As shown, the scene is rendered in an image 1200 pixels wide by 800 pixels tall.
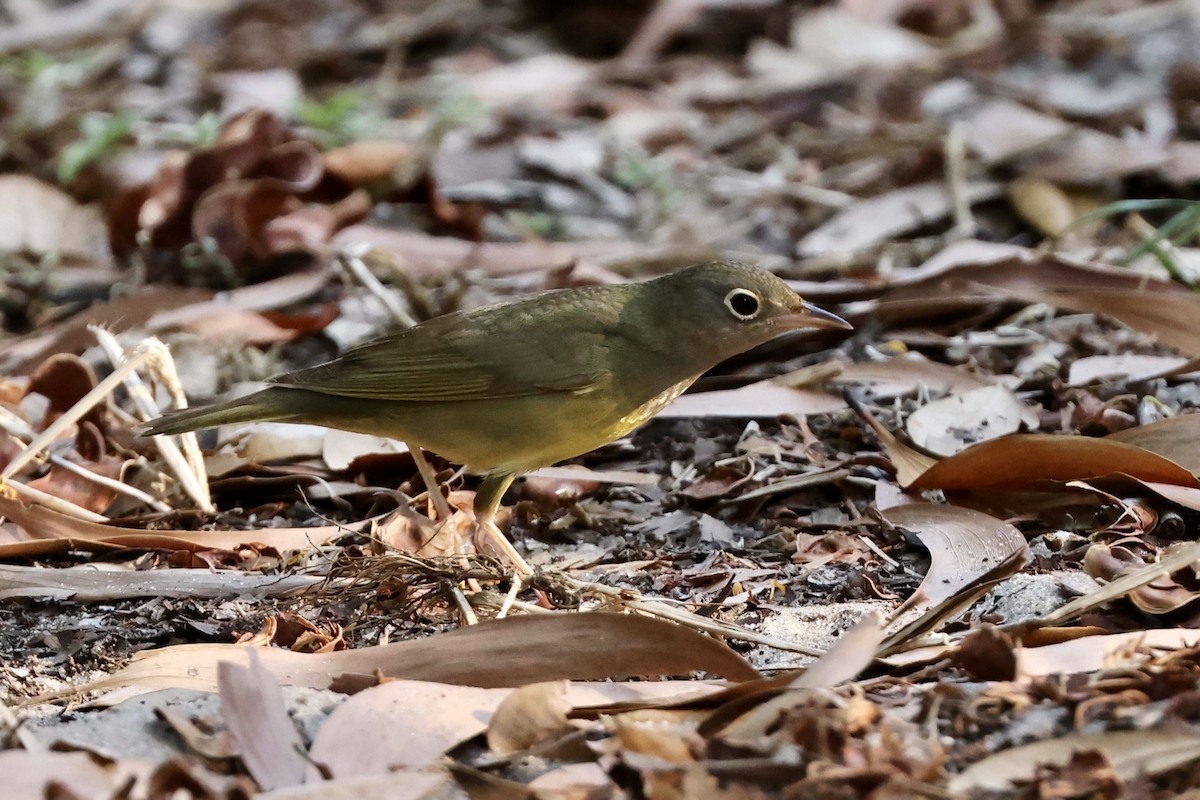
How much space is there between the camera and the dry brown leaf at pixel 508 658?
3.24m

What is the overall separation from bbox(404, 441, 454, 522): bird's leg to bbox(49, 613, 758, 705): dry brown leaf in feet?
3.87

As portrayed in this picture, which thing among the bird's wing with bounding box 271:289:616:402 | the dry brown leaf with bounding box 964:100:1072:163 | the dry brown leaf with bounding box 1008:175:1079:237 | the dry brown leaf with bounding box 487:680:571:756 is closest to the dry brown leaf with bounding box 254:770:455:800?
the dry brown leaf with bounding box 487:680:571:756


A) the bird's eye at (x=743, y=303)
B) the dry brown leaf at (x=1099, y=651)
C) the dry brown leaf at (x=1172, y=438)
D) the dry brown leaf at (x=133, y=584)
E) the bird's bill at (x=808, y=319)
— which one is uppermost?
the bird's eye at (x=743, y=303)

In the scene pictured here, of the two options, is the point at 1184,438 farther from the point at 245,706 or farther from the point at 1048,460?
the point at 245,706

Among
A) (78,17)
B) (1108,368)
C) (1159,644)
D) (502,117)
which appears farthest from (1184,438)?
(78,17)

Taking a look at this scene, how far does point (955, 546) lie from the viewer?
13.2 ft

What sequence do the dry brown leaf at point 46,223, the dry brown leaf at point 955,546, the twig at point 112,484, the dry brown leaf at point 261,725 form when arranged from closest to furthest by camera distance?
the dry brown leaf at point 261,725, the dry brown leaf at point 955,546, the twig at point 112,484, the dry brown leaf at point 46,223

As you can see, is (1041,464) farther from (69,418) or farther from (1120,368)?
(69,418)

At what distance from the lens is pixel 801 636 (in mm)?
3676

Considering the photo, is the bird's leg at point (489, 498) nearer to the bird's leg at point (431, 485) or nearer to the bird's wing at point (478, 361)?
the bird's leg at point (431, 485)

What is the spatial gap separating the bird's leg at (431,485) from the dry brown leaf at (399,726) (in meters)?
1.41

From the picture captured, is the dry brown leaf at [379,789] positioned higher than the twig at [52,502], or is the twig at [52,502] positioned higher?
the dry brown leaf at [379,789]

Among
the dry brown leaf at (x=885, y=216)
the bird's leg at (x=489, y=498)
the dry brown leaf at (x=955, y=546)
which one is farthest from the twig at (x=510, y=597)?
the dry brown leaf at (x=885, y=216)

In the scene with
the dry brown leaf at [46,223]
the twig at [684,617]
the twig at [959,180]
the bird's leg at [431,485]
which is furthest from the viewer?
the dry brown leaf at [46,223]
